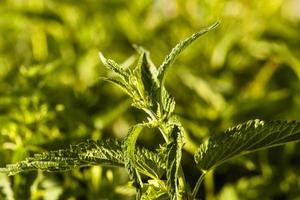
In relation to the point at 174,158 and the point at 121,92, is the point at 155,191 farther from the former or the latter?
the point at 121,92

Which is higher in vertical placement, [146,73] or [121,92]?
[121,92]

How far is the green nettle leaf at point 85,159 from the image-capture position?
688 mm

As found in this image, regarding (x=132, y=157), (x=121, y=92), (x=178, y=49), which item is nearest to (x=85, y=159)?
(x=132, y=157)

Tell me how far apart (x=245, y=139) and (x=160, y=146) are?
0.11 m

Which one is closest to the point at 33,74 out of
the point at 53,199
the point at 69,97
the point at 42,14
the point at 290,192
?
the point at 69,97

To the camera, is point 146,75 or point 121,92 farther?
point 121,92

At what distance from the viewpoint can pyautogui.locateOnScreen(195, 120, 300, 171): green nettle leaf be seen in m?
0.69

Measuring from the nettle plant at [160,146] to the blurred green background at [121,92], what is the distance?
0.90 ft

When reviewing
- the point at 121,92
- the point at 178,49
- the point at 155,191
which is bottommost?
the point at 155,191

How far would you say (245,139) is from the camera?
709 mm

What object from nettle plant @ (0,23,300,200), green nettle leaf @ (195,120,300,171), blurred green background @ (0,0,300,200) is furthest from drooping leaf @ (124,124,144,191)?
blurred green background @ (0,0,300,200)

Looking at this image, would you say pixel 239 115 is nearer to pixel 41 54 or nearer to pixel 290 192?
pixel 290 192

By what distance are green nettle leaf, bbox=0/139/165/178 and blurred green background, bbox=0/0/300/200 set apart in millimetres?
266

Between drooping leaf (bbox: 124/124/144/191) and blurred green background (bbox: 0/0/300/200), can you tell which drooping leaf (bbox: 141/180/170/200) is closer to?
drooping leaf (bbox: 124/124/144/191)
